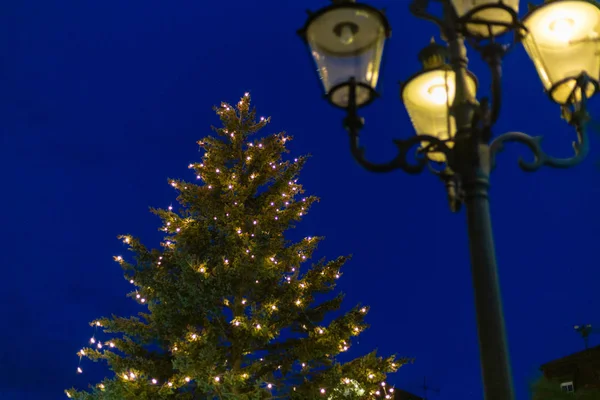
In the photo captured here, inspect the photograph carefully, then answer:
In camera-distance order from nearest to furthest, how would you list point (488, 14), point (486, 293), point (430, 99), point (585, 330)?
point (486, 293) < point (488, 14) < point (430, 99) < point (585, 330)

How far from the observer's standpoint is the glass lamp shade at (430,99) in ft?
13.5

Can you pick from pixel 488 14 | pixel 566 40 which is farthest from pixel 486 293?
pixel 566 40

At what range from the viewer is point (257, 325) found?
11250mm

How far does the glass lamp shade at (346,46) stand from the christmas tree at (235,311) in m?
8.07

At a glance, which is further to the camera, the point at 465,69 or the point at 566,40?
the point at 465,69

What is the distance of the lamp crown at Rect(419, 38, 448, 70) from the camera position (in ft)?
13.4

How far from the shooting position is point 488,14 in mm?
3473

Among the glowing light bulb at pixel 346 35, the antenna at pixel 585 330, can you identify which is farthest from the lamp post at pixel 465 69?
the antenna at pixel 585 330

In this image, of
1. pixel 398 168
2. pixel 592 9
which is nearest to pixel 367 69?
pixel 398 168

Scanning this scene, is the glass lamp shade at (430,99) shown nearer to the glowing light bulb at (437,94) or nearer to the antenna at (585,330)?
the glowing light bulb at (437,94)

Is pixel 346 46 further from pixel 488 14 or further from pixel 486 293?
pixel 486 293

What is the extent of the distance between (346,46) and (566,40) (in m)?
1.43

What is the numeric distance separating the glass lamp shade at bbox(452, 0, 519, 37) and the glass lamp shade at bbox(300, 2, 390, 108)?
0.54 metres

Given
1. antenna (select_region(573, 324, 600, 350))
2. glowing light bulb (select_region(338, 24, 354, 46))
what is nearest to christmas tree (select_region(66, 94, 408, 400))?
antenna (select_region(573, 324, 600, 350))
